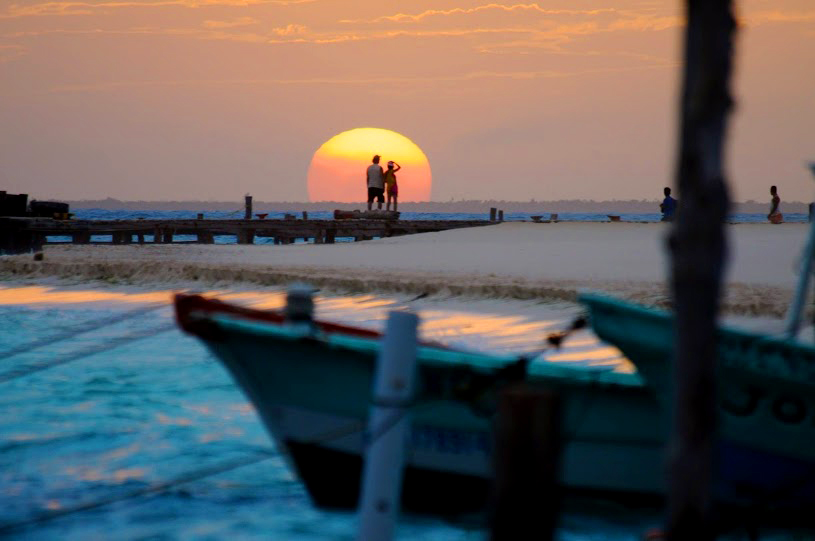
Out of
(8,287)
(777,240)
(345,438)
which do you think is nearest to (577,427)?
(345,438)

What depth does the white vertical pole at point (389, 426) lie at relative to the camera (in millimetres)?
5332

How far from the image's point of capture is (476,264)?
2295cm

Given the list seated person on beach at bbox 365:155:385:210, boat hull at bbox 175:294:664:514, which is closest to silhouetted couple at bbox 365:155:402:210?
seated person on beach at bbox 365:155:385:210

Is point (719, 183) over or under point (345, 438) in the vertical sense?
over

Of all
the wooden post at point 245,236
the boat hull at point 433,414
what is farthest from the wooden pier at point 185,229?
the boat hull at point 433,414

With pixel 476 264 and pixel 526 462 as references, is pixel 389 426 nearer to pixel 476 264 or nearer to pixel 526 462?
pixel 526 462

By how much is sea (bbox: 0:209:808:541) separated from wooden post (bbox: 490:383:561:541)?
309 cm

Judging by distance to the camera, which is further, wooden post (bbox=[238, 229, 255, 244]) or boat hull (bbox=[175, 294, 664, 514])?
wooden post (bbox=[238, 229, 255, 244])

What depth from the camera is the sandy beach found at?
18.2 metres

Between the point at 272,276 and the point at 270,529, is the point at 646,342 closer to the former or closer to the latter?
the point at 270,529

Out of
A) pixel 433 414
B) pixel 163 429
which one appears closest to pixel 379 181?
pixel 163 429

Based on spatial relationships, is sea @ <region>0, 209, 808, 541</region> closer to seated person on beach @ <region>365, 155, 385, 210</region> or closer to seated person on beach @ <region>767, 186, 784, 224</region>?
seated person on beach @ <region>365, 155, 385, 210</region>

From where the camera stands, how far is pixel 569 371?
7.34m

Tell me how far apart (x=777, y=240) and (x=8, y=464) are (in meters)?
19.8
